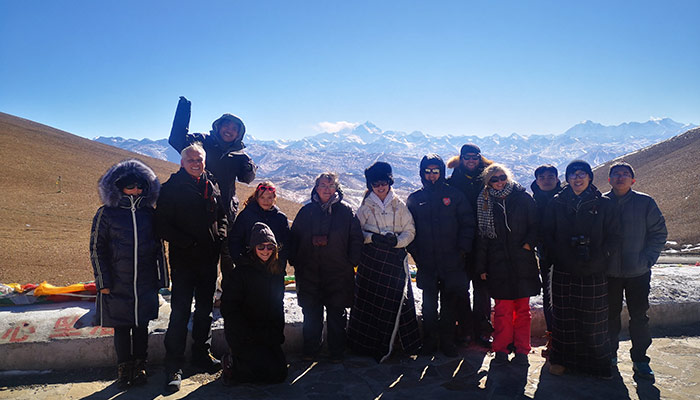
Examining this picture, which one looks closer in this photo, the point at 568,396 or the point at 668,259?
the point at 568,396

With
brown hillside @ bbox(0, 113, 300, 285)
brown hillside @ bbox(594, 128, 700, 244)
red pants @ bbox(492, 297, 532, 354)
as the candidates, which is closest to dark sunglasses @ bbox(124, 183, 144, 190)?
red pants @ bbox(492, 297, 532, 354)

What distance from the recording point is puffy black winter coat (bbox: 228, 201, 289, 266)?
405cm

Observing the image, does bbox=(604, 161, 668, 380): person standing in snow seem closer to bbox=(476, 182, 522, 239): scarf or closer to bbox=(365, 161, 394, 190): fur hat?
bbox=(476, 182, 522, 239): scarf

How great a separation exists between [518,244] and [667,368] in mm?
1778

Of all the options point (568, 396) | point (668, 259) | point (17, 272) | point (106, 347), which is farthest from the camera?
point (668, 259)

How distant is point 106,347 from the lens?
4129 mm

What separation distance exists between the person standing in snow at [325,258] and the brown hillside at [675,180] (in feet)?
63.4

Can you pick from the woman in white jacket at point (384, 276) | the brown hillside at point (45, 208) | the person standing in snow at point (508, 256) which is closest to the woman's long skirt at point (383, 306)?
the woman in white jacket at point (384, 276)

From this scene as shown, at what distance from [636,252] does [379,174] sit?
95.8 inches

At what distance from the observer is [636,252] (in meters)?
3.87

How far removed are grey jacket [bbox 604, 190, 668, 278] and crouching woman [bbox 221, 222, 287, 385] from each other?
10.2 feet

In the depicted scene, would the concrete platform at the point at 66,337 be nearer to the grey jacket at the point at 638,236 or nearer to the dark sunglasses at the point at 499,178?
the dark sunglasses at the point at 499,178

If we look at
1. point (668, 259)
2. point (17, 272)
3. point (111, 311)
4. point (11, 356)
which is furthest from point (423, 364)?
point (668, 259)

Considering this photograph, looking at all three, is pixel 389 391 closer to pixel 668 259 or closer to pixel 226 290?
pixel 226 290
